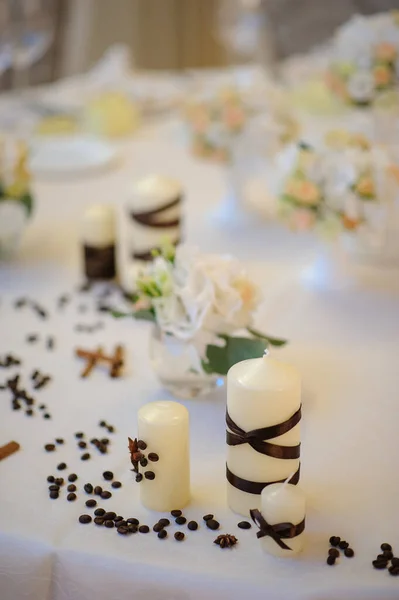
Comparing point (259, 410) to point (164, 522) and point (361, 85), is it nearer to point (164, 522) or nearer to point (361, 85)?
point (164, 522)

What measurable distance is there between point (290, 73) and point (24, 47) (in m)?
1.06

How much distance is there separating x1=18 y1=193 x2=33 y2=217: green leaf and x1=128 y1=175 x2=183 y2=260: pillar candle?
0.26 m

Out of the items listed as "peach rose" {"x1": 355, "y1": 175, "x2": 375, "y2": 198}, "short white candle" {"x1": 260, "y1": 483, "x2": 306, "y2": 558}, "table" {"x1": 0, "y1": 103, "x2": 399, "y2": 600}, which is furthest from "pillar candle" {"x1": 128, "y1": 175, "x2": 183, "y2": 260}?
"short white candle" {"x1": 260, "y1": 483, "x2": 306, "y2": 558}

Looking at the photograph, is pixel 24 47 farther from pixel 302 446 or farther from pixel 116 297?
pixel 302 446

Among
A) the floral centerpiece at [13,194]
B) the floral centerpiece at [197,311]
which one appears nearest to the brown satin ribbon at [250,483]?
the floral centerpiece at [197,311]

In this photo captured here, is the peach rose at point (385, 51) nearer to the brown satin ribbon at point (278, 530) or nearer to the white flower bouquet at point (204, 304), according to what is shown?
the white flower bouquet at point (204, 304)

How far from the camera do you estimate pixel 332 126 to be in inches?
98.7

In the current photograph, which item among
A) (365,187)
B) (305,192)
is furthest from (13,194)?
(365,187)

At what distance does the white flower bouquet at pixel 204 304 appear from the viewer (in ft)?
3.94

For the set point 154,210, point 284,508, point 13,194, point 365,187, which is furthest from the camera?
point 13,194

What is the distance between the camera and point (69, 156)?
8.12ft

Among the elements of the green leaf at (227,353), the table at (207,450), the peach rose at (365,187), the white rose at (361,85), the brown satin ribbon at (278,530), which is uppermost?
the white rose at (361,85)

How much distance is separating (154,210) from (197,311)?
52cm

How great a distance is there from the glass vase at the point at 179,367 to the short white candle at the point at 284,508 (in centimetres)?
34
